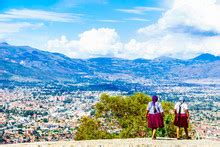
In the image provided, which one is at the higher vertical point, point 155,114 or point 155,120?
point 155,114

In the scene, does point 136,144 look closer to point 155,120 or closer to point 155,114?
point 155,120

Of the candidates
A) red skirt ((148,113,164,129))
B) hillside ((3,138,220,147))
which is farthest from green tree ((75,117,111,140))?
red skirt ((148,113,164,129))

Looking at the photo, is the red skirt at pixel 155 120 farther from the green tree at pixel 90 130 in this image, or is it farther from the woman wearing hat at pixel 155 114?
the green tree at pixel 90 130

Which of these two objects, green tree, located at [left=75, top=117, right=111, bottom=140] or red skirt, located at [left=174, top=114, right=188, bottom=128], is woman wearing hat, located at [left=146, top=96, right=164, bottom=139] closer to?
red skirt, located at [left=174, top=114, right=188, bottom=128]

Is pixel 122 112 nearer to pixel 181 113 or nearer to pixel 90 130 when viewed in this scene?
pixel 90 130

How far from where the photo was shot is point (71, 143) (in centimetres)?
2144

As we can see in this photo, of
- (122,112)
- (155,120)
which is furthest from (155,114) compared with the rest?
(122,112)

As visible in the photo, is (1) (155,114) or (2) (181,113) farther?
(2) (181,113)

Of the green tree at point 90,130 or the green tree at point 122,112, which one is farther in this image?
→ the green tree at point 122,112

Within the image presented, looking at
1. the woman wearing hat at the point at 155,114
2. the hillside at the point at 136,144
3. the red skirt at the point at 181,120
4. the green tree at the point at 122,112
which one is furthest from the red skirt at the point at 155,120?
the green tree at the point at 122,112

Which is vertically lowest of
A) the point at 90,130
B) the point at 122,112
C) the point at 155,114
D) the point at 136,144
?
the point at 90,130

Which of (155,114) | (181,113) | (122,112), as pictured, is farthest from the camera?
(122,112)

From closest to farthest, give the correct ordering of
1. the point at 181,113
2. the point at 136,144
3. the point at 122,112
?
the point at 136,144, the point at 181,113, the point at 122,112

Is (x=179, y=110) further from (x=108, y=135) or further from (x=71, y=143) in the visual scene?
(x=108, y=135)
